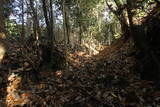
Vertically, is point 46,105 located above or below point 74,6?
below

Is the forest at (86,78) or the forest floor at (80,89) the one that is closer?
the forest floor at (80,89)

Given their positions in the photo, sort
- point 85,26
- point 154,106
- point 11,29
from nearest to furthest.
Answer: point 154,106 < point 11,29 < point 85,26

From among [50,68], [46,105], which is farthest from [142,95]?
[50,68]

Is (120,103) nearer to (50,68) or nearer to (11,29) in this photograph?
(50,68)

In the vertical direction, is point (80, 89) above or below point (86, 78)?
below

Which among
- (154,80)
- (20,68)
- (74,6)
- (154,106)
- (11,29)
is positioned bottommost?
(154,106)

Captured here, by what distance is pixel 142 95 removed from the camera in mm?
4727

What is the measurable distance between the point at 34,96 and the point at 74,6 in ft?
53.5

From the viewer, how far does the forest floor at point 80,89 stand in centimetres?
466

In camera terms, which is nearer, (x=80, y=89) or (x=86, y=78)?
(x=80, y=89)

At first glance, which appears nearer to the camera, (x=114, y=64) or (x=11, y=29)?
(x=114, y=64)

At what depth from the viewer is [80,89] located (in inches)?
210

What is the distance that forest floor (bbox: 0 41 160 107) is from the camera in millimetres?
4664

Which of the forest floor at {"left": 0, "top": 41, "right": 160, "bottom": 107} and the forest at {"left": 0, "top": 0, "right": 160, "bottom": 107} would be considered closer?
the forest floor at {"left": 0, "top": 41, "right": 160, "bottom": 107}
